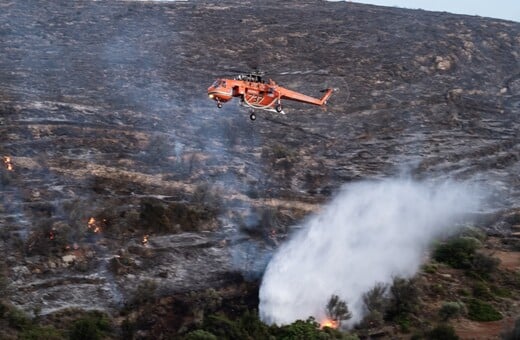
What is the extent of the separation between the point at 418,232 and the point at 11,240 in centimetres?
1729

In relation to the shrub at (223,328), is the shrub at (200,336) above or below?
above

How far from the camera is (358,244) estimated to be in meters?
23.8

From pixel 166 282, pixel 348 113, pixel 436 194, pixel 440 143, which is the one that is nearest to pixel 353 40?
pixel 348 113

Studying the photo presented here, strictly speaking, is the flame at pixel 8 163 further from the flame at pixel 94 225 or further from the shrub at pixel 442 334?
the shrub at pixel 442 334

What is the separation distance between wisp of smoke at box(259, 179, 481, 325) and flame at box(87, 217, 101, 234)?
676 centimetres

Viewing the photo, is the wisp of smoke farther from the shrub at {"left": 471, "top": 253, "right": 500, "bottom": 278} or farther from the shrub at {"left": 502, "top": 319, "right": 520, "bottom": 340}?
the shrub at {"left": 502, "top": 319, "right": 520, "bottom": 340}

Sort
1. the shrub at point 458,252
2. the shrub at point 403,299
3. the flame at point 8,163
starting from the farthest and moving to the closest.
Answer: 1. the flame at point 8,163
2. the shrub at point 458,252
3. the shrub at point 403,299

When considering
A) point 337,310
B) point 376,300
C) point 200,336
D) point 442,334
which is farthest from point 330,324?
point 200,336

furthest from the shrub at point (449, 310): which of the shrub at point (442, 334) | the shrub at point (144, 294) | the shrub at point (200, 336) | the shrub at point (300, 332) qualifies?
the shrub at point (144, 294)

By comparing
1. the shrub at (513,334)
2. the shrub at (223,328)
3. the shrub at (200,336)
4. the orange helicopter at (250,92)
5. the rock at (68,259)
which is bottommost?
the rock at (68,259)

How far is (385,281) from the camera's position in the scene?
2141 cm

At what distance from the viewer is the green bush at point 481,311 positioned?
66.2 feet

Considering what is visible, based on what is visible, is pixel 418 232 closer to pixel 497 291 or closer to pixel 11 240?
pixel 497 291

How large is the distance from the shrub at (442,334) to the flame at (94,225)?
41.3 ft
